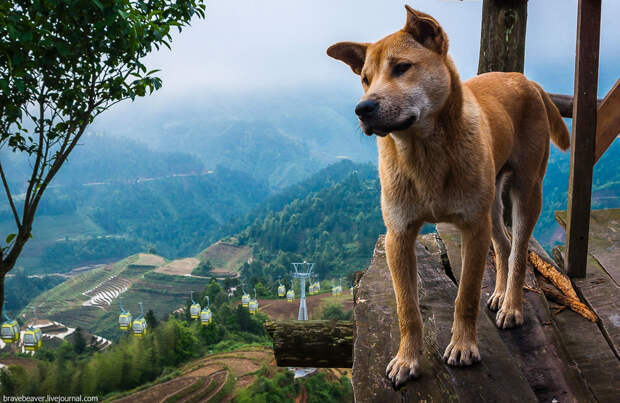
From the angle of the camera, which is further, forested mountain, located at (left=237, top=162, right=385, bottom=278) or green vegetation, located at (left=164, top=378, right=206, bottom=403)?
forested mountain, located at (left=237, top=162, right=385, bottom=278)

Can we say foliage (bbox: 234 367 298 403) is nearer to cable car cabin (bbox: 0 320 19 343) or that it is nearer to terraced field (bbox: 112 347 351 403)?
terraced field (bbox: 112 347 351 403)

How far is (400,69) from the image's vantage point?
2.17 m

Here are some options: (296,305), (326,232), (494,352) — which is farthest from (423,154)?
(326,232)

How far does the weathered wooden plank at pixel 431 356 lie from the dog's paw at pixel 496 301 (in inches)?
9.3

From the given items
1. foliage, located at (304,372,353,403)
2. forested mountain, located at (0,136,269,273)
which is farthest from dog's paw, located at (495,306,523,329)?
forested mountain, located at (0,136,269,273)

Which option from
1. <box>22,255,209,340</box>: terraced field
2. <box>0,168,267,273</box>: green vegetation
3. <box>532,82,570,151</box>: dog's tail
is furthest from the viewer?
<box>0,168,267,273</box>: green vegetation

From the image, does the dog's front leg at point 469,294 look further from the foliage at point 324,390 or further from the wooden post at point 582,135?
the foliage at point 324,390

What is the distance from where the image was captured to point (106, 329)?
39.2m

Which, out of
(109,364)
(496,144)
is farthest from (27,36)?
(109,364)

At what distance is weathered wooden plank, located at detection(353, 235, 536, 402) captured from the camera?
2.35 m

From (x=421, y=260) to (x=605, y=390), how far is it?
5.68 feet

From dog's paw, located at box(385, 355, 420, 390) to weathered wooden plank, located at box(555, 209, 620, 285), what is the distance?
7.64ft

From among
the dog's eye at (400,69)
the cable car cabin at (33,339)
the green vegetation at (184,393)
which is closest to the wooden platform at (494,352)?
the dog's eye at (400,69)

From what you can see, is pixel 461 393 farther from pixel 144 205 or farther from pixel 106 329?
pixel 144 205
